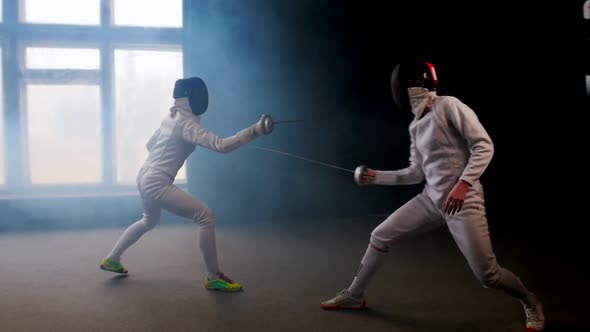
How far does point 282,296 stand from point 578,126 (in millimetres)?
3600

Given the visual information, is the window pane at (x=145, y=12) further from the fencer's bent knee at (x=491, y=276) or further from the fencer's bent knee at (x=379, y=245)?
the fencer's bent knee at (x=491, y=276)

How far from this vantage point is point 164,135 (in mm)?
2723

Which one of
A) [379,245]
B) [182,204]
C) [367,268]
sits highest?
[182,204]

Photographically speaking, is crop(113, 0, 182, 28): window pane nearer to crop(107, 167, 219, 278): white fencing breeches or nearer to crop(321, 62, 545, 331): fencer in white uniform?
crop(107, 167, 219, 278): white fencing breeches

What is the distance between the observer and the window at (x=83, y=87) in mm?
4586

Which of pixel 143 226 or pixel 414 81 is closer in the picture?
pixel 414 81

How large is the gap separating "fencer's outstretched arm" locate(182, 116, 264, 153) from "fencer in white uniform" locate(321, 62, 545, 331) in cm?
55

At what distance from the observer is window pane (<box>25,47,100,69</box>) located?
4617 millimetres

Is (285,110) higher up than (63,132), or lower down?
higher up

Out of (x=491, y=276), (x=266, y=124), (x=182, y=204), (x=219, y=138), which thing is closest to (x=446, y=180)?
(x=491, y=276)

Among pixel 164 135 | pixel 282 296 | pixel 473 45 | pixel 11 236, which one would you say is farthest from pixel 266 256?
pixel 473 45

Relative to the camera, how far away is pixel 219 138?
2490mm

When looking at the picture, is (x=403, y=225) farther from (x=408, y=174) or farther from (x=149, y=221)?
(x=149, y=221)

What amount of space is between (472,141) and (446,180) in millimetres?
186
